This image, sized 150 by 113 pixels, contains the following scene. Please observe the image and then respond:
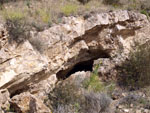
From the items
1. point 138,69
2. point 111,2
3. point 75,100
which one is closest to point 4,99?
point 75,100

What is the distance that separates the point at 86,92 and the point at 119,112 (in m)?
0.94

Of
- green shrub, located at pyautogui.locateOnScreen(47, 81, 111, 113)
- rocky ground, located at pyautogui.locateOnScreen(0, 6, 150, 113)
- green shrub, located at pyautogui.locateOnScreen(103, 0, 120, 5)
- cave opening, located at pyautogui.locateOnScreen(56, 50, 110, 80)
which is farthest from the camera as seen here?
green shrub, located at pyautogui.locateOnScreen(103, 0, 120, 5)

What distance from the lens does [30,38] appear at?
5.38 meters

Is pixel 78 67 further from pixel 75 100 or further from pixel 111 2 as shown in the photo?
pixel 75 100

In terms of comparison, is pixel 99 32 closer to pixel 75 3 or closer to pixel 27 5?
pixel 75 3

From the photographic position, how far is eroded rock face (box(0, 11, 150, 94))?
185 inches

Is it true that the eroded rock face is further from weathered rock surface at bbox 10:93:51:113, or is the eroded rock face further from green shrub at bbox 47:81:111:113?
green shrub at bbox 47:81:111:113

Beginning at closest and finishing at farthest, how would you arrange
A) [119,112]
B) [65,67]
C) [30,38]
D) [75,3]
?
[119,112] < [30,38] < [65,67] < [75,3]

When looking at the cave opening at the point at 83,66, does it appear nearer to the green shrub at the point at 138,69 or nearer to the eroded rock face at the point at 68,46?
the eroded rock face at the point at 68,46

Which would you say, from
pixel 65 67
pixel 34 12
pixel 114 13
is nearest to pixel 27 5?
pixel 34 12

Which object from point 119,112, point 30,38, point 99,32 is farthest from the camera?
point 99,32

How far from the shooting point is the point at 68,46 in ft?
20.9

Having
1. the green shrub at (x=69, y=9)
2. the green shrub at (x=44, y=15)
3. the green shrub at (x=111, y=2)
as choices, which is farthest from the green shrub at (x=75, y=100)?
the green shrub at (x=111, y=2)

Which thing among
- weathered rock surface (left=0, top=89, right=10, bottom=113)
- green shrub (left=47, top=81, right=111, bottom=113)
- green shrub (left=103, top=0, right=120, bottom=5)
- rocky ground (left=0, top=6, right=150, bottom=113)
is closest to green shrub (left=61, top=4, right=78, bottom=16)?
rocky ground (left=0, top=6, right=150, bottom=113)
